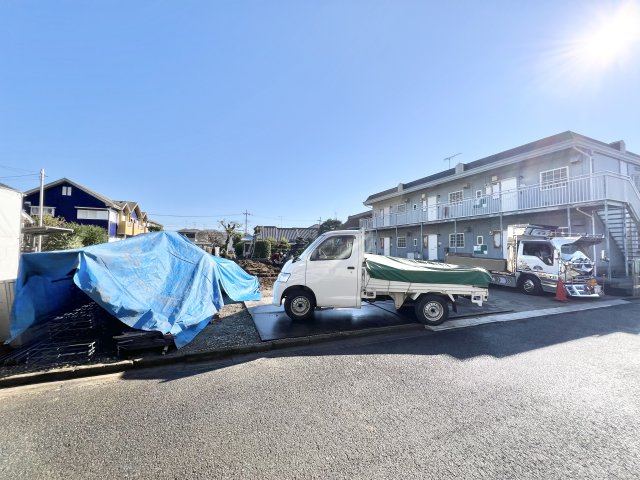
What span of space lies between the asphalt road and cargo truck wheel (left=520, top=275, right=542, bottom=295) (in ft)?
21.9

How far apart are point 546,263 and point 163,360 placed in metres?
12.6

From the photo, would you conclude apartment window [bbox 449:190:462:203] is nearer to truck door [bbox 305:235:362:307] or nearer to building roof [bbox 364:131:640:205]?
building roof [bbox 364:131:640:205]

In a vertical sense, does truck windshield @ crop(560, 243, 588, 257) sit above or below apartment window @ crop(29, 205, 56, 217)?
below

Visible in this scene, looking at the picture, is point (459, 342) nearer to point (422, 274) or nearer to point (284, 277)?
point (422, 274)

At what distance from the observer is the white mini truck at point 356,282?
251 inches

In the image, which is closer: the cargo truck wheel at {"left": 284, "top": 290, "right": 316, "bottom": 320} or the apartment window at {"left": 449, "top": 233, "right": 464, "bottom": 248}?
the cargo truck wheel at {"left": 284, "top": 290, "right": 316, "bottom": 320}

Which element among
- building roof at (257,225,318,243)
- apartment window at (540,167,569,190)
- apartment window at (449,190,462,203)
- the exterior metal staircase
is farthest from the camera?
building roof at (257,225,318,243)

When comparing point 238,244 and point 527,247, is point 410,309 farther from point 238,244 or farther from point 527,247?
point 238,244

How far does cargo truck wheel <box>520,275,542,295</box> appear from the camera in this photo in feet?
35.2

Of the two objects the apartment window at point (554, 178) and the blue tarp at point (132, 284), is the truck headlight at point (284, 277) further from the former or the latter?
the apartment window at point (554, 178)

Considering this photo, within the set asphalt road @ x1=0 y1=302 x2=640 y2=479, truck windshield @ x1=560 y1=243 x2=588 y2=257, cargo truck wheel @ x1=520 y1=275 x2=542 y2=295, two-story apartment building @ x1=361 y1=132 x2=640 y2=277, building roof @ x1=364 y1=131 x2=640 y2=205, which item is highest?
building roof @ x1=364 y1=131 x2=640 y2=205

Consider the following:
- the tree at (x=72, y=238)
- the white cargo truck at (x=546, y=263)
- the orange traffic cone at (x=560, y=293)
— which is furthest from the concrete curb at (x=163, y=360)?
the tree at (x=72, y=238)

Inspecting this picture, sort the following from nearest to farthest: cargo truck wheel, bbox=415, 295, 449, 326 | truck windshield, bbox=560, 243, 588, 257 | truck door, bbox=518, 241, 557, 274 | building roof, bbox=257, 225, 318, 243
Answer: cargo truck wheel, bbox=415, 295, 449, 326 < truck windshield, bbox=560, 243, 588, 257 < truck door, bbox=518, 241, 557, 274 < building roof, bbox=257, 225, 318, 243

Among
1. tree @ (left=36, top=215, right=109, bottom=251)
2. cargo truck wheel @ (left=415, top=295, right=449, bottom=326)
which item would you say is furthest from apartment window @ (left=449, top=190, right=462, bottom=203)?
tree @ (left=36, top=215, right=109, bottom=251)
